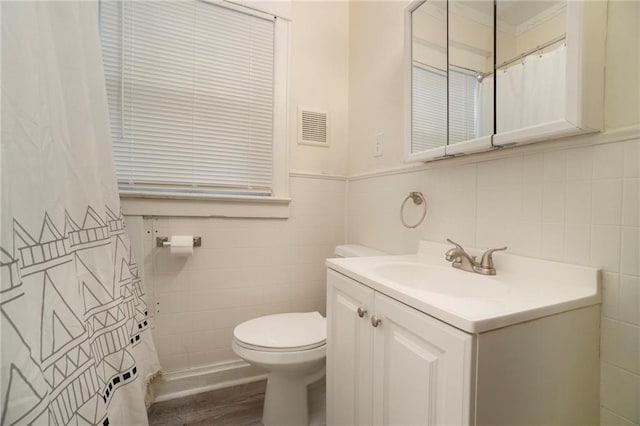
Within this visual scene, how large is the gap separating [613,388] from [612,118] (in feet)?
2.20

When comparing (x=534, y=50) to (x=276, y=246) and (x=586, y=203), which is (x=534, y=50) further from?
(x=276, y=246)

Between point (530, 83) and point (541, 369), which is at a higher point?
point (530, 83)

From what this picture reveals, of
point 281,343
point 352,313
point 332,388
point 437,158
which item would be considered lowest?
point 332,388

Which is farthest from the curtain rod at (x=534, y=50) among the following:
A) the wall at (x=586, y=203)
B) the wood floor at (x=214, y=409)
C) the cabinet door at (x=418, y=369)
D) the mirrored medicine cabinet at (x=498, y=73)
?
the wood floor at (x=214, y=409)

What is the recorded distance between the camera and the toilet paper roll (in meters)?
1.43

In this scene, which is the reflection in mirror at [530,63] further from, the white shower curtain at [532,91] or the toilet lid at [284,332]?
the toilet lid at [284,332]

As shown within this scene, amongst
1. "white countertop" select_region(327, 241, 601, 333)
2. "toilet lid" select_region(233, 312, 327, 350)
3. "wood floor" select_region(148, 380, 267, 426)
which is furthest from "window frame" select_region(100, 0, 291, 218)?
"wood floor" select_region(148, 380, 267, 426)

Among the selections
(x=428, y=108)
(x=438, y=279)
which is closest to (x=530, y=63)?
(x=428, y=108)

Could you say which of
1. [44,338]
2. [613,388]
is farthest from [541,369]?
[44,338]

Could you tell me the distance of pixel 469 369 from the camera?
0.53 metres

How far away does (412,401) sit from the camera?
67 cm

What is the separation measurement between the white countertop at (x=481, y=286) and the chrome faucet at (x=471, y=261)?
0.02m

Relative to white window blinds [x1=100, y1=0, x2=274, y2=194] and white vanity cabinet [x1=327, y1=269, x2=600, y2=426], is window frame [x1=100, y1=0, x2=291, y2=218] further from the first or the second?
white vanity cabinet [x1=327, y1=269, x2=600, y2=426]

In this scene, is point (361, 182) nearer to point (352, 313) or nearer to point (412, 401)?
point (352, 313)
